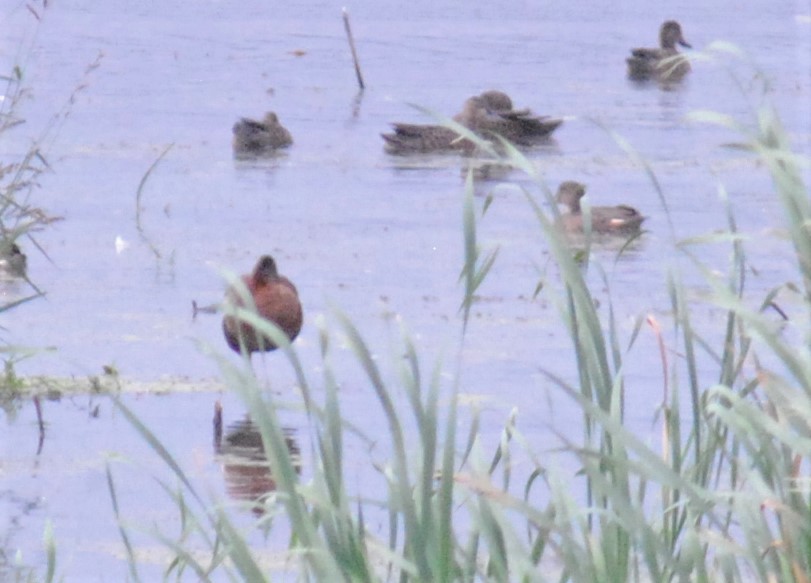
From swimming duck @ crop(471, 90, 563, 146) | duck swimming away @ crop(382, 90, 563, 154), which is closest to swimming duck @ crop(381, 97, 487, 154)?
duck swimming away @ crop(382, 90, 563, 154)

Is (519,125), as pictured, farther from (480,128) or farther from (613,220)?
(613,220)

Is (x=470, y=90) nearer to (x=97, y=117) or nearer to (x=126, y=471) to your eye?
(x=97, y=117)

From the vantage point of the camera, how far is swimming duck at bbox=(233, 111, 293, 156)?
15461 millimetres

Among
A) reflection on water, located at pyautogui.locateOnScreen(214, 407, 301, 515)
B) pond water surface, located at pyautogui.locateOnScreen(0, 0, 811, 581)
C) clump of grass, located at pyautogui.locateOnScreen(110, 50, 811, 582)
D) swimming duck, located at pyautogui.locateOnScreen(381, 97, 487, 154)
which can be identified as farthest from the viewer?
swimming duck, located at pyautogui.locateOnScreen(381, 97, 487, 154)

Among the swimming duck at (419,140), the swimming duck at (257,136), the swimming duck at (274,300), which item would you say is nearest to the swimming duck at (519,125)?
the swimming duck at (419,140)

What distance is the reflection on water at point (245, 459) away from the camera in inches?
229

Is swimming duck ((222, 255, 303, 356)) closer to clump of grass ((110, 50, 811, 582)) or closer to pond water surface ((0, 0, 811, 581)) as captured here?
pond water surface ((0, 0, 811, 581))

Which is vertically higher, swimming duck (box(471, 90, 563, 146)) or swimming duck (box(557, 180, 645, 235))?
swimming duck (box(557, 180, 645, 235))

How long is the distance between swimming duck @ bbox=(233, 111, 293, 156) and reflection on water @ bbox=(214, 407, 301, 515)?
29.5ft

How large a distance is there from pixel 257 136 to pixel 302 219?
3.62 meters

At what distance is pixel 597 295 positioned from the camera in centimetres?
932

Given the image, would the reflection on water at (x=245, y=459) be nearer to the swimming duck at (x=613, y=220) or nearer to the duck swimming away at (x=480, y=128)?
the swimming duck at (x=613, y=220)

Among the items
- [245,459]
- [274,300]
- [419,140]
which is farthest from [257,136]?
[245,459]

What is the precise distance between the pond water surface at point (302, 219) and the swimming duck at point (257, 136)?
17cm
